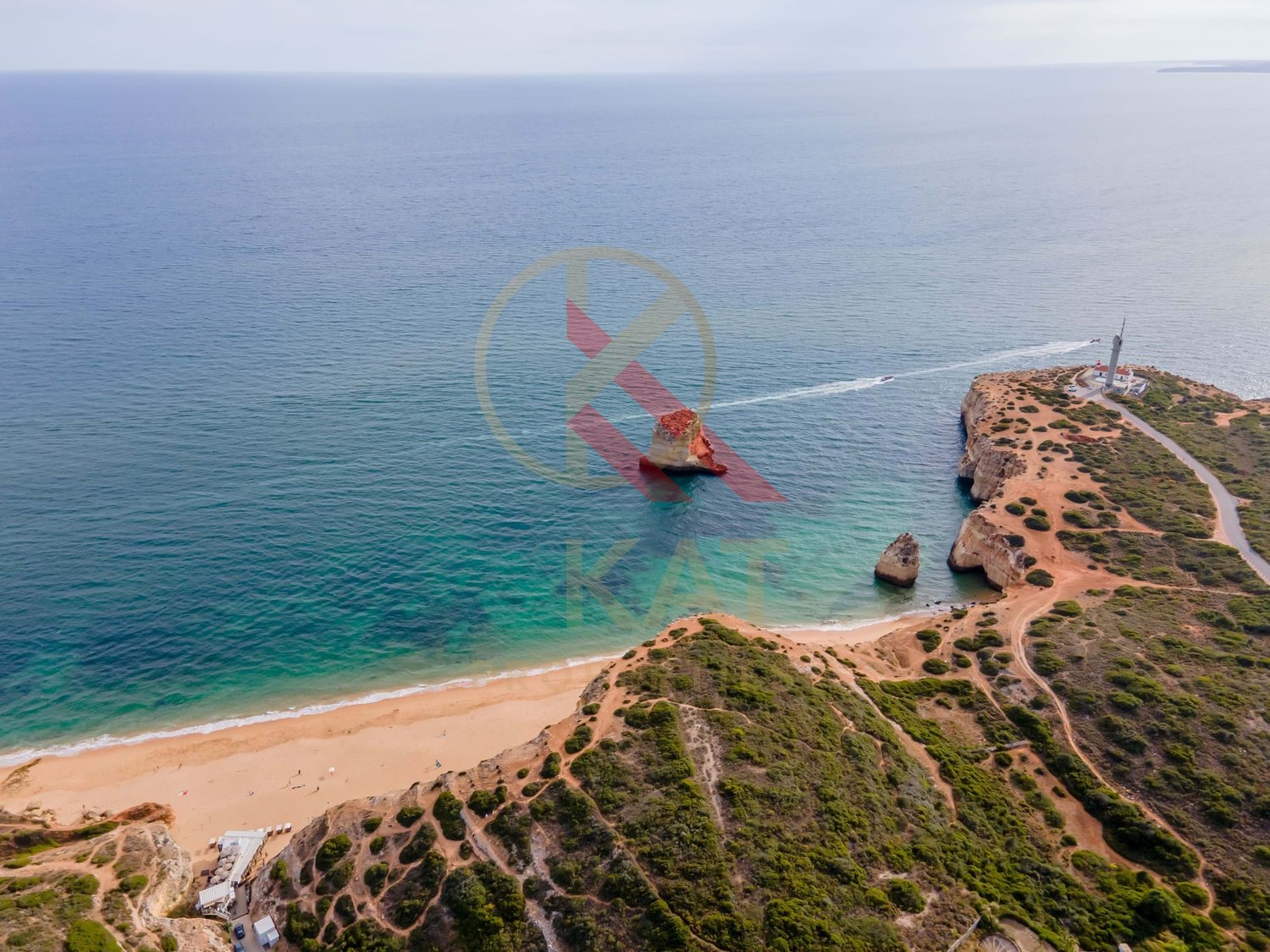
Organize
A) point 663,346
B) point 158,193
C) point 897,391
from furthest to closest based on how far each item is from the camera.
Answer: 1. point 158,193
2. point 663,346
3. point 897,391

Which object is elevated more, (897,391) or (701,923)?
(897,391)

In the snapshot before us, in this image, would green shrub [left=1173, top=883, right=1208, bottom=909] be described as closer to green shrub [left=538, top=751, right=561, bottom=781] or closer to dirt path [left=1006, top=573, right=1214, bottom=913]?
dirt path [left=1006, top=573, right=1214, bottom=913]

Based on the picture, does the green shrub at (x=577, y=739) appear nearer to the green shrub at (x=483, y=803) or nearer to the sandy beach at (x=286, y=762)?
the green shrub at (x=483, y=803)

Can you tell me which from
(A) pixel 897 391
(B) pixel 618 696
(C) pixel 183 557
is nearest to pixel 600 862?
(B) pixel 618 696

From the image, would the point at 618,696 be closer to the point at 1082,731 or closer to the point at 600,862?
the point at 600,862
